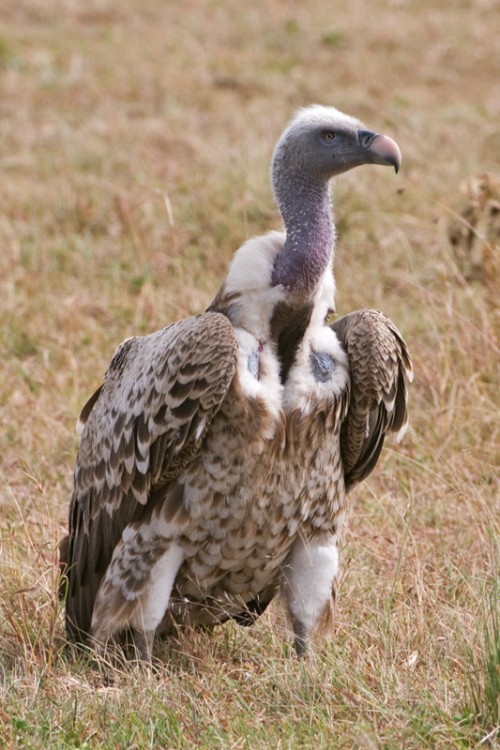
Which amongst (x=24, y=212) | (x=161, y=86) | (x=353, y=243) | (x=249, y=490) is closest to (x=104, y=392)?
(x=249, y=490)

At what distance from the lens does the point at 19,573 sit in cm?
491

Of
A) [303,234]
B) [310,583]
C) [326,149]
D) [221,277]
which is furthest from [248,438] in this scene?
[221,277]

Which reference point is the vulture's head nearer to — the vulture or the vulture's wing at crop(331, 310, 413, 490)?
the vulture

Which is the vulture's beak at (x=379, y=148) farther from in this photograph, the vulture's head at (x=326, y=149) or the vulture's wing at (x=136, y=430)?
the vulture's wing at (x=136, y=430)

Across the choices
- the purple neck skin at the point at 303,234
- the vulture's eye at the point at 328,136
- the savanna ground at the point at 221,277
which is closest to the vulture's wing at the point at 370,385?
the purple neck skin at the point at 303,234

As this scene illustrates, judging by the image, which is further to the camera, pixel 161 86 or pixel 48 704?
pixel 161 86

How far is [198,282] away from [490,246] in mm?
2343

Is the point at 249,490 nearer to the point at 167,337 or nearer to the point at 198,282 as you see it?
the point at 167,337

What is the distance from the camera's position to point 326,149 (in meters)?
4.81

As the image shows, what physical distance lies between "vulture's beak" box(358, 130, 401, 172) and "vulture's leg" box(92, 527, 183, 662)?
152 centimetres

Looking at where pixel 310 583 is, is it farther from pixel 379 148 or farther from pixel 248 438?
pixel 379 148

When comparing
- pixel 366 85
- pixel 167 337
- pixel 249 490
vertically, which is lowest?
pixel 366 85

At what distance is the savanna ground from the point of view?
399 centimetres

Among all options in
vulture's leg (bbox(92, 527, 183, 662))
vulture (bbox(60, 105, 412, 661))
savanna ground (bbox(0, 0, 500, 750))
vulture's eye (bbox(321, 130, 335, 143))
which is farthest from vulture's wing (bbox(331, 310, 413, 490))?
vulture's leg (bbox(92, 527, 183, 662))
